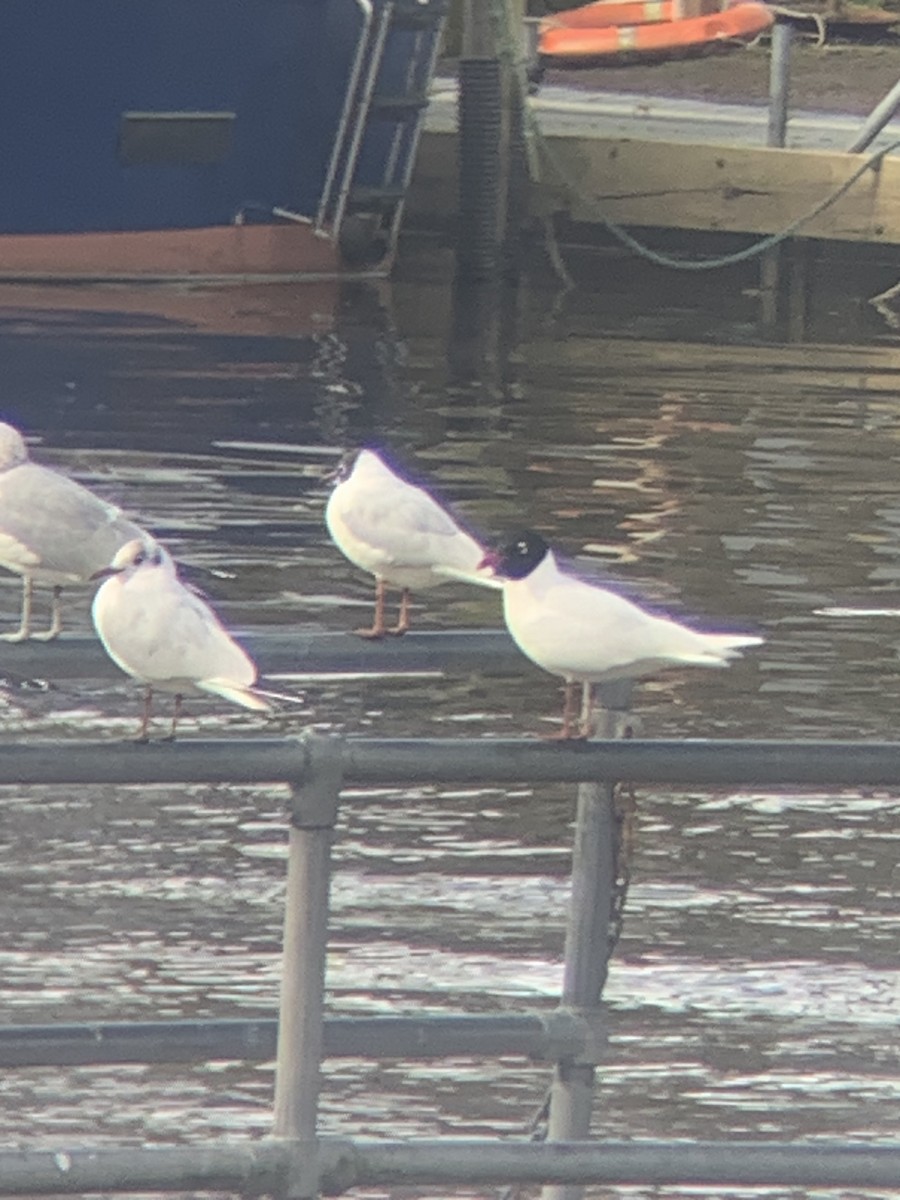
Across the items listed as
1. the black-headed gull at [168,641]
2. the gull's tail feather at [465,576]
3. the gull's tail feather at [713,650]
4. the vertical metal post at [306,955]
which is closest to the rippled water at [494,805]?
the gull's tail feather at [465,576]

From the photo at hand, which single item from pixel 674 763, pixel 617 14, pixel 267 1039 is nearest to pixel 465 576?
pixel 267 1039

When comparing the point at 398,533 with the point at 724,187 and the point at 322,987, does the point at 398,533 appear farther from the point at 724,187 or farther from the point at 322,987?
the point at 724,187

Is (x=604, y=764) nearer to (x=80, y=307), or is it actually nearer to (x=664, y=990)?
(x=664, y=990)

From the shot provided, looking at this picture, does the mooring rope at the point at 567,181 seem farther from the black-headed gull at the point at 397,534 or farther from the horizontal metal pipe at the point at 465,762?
the horizontal metal pipe at the point at 465,762

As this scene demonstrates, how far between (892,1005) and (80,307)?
16.8 meters

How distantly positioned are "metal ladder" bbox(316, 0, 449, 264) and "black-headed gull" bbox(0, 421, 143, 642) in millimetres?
18551

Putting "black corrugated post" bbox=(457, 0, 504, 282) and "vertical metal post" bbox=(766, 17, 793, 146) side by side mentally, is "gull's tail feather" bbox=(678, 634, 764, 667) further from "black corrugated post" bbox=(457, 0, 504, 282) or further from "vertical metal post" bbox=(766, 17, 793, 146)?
"vertical metal post" bbox=(766, 17, 793, 146)

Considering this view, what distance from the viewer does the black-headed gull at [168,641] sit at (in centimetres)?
446

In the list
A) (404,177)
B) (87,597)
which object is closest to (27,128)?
(404,177)

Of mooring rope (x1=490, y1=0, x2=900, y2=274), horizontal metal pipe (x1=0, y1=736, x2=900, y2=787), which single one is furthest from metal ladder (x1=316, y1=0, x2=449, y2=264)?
horizontal metal pipe (x1=0, y1=736, x2=900, y2=787)

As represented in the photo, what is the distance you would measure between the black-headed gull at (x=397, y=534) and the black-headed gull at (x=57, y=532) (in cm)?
42

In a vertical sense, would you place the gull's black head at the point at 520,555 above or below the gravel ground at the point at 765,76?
below

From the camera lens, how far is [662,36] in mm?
28297

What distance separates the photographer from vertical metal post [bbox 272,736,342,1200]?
11.8 ft
